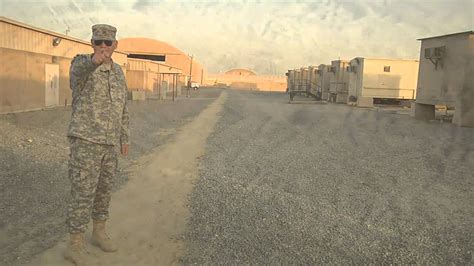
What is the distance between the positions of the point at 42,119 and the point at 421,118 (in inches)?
630

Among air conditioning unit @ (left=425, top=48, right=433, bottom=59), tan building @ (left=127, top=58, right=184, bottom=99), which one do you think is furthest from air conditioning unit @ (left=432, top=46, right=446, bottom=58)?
tan building @ (left=127, top=58, right=184, bottom=99)

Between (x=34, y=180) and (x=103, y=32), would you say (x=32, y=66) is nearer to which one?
(x=34, y=180)

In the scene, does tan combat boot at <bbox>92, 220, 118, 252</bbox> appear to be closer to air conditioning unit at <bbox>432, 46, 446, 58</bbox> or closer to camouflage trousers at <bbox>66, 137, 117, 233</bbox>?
camouflage trousers at <bbox>66, 137, 117, 233</bbox>

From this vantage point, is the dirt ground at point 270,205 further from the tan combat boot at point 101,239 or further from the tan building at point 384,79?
the tan building at point 384,79

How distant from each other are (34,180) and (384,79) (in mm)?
27264

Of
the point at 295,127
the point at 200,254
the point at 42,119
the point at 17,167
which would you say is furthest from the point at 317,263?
the point at 42,119

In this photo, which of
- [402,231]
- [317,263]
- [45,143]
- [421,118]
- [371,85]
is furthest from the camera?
[371,85]

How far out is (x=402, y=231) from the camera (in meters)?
5.01

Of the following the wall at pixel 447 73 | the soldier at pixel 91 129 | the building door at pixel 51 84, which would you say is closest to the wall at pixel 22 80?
the building door at pixel 51 84

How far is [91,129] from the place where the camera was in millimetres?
3959

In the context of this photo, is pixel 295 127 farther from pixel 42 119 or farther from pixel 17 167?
pixel 17 167

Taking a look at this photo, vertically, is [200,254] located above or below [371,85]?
below

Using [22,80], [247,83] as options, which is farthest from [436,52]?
[247,83]

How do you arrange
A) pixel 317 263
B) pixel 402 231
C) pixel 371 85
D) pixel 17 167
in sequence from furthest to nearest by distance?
pixel 371 85
pixel 17 167
pixel 402 231
pixel 317 263
